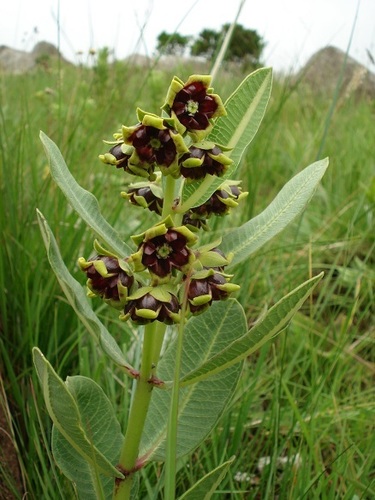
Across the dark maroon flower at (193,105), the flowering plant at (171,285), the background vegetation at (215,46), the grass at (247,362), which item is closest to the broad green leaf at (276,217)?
the flowering plant at (171,285)

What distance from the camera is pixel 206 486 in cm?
91

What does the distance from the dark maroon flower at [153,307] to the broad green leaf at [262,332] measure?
0.30 ft

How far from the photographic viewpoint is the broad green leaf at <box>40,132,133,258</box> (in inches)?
36.5

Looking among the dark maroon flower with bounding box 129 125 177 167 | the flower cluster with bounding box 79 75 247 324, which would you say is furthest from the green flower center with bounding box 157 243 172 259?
the dark maroon flower with bounding box 129 125 177 167

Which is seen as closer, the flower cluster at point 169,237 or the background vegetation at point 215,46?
the flower cluster at point 169,237

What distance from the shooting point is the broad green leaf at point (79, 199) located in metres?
0.93

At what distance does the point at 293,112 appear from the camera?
5.44 metres

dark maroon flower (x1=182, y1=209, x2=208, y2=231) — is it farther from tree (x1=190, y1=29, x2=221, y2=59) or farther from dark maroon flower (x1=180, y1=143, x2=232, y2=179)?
tree (x1=190, y1=29, x2=221, y2=59)

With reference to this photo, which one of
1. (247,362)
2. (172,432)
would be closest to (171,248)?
(172,432)

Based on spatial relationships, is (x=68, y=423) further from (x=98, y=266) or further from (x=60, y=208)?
(x=60, y=208)

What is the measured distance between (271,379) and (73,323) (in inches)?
22.2

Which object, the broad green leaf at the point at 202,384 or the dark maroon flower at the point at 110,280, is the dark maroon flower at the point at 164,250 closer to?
the dark maroon flower at the point at 110,280

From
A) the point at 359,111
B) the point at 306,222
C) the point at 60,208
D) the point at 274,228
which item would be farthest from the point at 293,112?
the point at 274,228

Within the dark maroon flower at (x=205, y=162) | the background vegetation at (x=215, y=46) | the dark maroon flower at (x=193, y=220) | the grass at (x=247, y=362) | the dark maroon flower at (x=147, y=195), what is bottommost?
the grass at (x=247, y=362)
